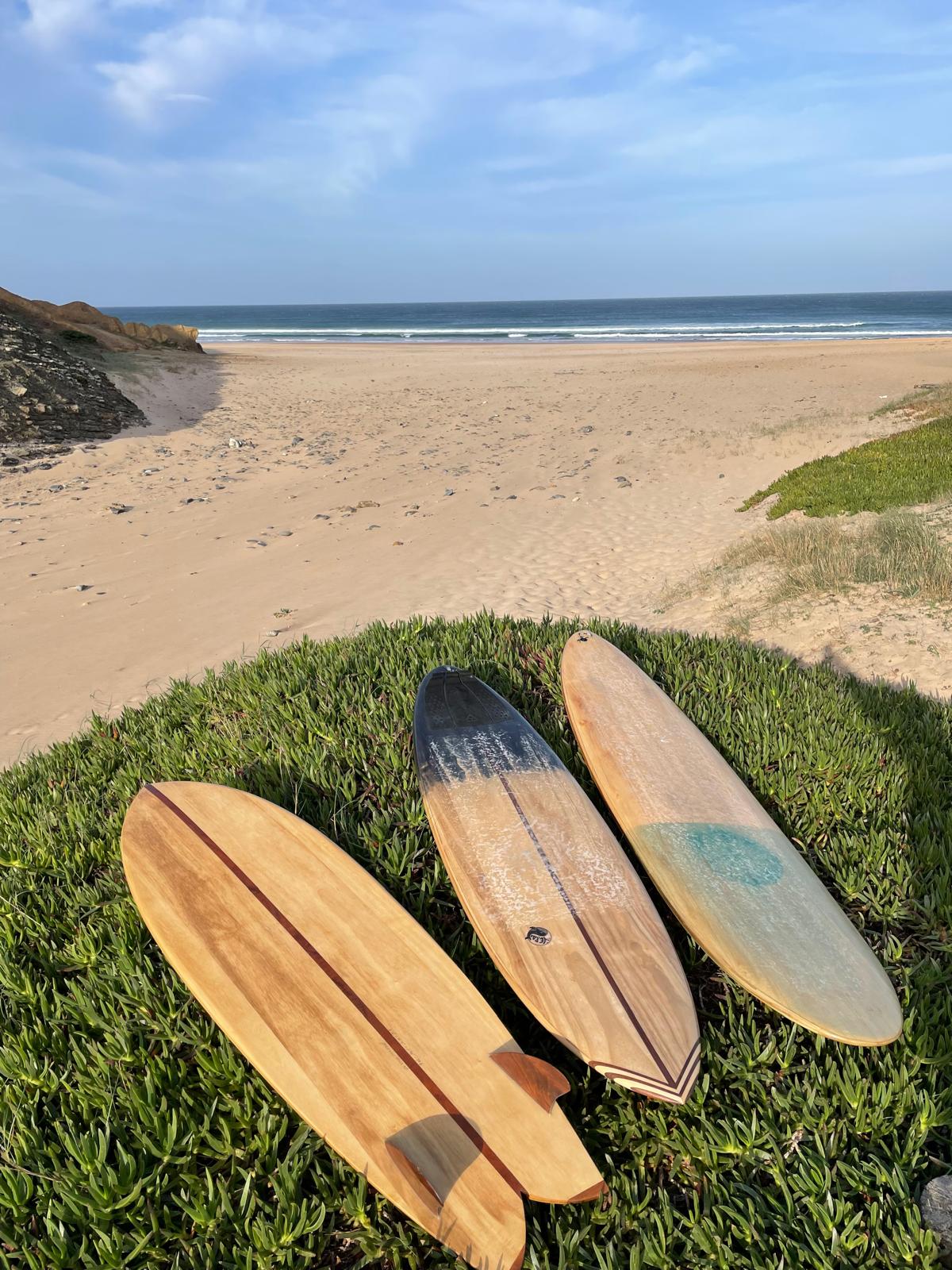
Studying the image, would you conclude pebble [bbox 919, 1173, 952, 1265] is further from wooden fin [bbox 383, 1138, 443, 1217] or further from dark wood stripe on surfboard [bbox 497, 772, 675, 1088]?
wooden fin [bbox 383, 1138, 443, 1217]

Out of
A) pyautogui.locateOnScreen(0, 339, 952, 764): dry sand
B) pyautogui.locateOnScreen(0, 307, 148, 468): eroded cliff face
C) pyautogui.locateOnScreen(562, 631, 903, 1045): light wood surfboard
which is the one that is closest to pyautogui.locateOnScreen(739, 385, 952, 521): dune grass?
pyautogui.locateOnScreen(0, 339, 952, 764): dry sand

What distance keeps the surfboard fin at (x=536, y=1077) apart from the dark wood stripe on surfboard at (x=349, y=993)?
0.16 m

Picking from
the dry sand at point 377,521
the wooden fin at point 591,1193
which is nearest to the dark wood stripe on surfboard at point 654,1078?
the wooden fin at point 591,1193

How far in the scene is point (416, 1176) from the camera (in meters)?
1.80

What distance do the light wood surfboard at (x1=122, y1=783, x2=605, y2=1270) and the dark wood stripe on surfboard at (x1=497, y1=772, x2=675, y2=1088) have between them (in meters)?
0.26

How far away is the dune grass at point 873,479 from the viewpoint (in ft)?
28.3

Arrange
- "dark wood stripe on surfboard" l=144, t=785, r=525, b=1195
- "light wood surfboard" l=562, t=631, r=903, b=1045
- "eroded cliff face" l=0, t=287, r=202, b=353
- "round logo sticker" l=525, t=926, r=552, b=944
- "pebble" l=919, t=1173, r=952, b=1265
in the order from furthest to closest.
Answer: "eroded cliff face" l=0, t=287, r=202, b=353 → "round logo sticker" l=525, t=926, r=552, b=944 → "light wood surfboard" l=562, t=631, r=903, b=1045 → "dark wood stripe on surfboard" l=144, t=785, r=525, b=1195 → "pebble" l=919, t=1173, r=952, b=1265

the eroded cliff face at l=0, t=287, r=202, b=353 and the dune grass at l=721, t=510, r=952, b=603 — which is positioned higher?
the eroded cliff face at l=0, t=287, r=202, b=353

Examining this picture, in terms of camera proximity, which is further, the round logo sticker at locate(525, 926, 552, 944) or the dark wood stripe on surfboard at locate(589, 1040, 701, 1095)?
the round logo sticker at locate(525, 926, 552, 944)

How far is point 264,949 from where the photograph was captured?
2363 mm

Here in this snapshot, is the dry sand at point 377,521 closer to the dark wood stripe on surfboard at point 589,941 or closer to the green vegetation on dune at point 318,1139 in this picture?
the green vegetation on dune at point 318,1139

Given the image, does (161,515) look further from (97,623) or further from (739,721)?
(739,721)

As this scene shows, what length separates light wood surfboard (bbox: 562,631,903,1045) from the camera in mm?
2232

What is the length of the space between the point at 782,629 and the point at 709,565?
215 centimetres
